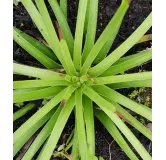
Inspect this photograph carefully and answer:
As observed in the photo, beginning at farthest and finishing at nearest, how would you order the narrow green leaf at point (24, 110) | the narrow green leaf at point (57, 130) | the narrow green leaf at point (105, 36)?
the narrow green leaf at point (24, 110), the narrow green leaf at point (57, 130), the narrow green leaf at point (105, 36)

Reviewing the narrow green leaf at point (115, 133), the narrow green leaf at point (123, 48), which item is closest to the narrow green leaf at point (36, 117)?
the narrow green leaf at point (123, 48)

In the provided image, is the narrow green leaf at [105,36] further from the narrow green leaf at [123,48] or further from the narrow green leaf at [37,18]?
the narrow green leaf at [37,18]

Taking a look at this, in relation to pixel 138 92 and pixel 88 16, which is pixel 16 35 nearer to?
pixel 88 16

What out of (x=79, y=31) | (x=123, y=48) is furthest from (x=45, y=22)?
(x=123, y=48)

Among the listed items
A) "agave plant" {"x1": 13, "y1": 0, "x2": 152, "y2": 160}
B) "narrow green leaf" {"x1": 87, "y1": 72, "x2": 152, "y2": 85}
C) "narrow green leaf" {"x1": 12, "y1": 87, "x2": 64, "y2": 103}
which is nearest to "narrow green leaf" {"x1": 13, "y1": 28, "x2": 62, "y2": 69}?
"agave plant" {"x1": 13, "y1": 0, "x2": 152, "y2": 160}

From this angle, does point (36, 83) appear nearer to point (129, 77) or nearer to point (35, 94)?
point (35, 94)

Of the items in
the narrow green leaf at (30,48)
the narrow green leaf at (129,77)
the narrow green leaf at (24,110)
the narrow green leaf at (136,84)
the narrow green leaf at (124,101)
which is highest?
the narrow green leaf at (30,48)

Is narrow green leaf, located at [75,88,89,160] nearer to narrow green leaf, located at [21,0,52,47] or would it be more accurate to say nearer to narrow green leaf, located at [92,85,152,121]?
narrow green leaf, located at [92,85,152,121]
